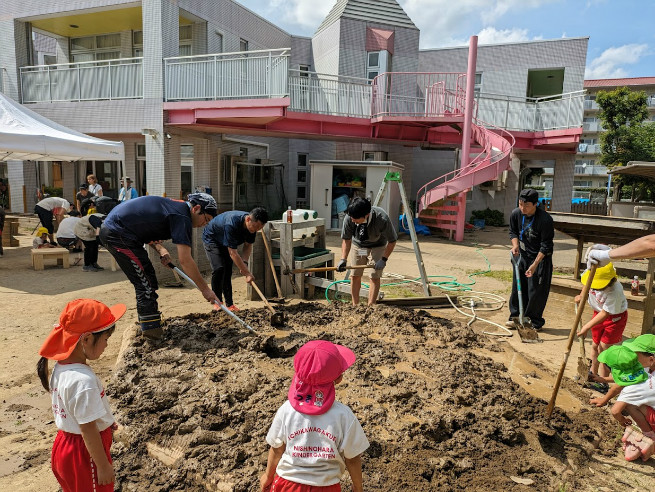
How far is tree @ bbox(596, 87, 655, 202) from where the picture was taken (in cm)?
2522

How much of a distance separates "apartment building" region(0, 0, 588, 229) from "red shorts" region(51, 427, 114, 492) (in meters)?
10.9

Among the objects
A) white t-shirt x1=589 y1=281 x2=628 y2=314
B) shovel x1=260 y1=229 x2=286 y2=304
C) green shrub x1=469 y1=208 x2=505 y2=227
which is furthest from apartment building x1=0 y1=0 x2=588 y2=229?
white t-shirt x1=589 y1=281 x2=628 y2=314

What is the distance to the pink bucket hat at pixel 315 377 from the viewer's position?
1.81m

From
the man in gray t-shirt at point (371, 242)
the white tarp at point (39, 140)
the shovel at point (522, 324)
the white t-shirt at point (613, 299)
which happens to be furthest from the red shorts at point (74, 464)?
the white tarp at point (39, 140)

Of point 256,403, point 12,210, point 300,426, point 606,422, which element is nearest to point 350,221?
point 256,403

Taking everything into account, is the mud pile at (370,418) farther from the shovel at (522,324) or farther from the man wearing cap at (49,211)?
the man wearing cap at (49,211)

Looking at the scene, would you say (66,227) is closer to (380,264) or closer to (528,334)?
(380,264)

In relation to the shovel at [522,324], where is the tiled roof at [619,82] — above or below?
above

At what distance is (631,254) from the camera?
3129 millimetres

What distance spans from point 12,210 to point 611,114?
30319 millimetres

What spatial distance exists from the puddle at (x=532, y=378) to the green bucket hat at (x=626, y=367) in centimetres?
68

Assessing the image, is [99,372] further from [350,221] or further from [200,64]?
[200,64]

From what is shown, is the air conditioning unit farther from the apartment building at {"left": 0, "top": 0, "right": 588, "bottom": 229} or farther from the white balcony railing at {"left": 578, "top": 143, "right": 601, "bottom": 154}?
the white balcony railing at {"left": 578, "top": 143, "right": 601, "bottom": 154}

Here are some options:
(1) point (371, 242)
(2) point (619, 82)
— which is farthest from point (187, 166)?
→ (2) point (619, 82)
